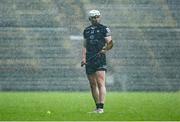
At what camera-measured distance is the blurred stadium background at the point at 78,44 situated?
22.2 metres

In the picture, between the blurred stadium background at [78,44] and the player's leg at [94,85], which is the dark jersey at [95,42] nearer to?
the player's leg at [94,85]

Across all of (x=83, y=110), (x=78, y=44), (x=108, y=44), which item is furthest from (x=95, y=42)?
(x=78, y=44)

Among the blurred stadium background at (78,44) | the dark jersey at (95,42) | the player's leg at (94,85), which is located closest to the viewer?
the dark jersey at (95,42)

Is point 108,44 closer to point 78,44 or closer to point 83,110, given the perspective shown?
point 83,110

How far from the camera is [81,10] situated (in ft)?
76.5

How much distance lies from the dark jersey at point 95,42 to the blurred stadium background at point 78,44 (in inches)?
358

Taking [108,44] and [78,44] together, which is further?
[78,44]

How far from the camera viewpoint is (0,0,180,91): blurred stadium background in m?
22.2

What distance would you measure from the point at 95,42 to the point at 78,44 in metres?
9.95

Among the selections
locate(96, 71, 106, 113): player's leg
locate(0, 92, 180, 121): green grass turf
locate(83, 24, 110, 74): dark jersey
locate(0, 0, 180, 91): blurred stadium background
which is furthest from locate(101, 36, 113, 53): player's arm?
locate(0, 0, 180, 91): blurred stadium background

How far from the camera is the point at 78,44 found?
882 inches

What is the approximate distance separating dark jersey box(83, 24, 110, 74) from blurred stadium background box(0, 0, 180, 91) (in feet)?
29.9

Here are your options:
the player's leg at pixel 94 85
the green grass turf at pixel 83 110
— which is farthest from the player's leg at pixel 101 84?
the green grass turf at pixel 83 110

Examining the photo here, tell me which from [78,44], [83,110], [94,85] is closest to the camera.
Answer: [94,85]
